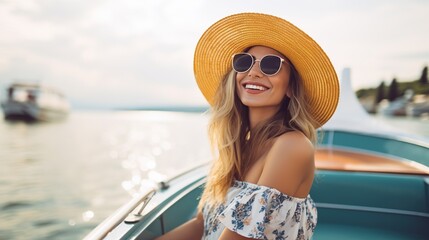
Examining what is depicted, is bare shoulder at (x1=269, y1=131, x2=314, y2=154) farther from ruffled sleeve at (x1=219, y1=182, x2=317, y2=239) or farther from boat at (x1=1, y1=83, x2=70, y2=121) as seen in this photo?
boat at (x1=1, y1=83, x2=70, y2=121)

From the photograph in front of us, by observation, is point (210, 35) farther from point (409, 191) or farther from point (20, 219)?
point (20, 219)

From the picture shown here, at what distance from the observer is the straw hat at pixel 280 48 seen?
1422 mm

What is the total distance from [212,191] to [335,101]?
66 cm

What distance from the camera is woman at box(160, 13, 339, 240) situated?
1.21 metres

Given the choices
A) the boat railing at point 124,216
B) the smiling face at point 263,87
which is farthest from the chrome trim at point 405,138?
the boat railing at point 124,216

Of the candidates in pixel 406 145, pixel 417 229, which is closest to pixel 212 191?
pixel 417 229

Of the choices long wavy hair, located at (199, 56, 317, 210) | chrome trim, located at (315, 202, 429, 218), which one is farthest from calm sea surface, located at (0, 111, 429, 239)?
chrome trim, located at (315, 202, 429, 218)

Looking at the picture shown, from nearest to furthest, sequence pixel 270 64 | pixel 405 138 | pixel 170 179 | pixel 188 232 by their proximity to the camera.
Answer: pixel 270 64
pixel 188 232
pixel 170 179
pixel 405 138

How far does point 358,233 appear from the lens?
248 cm

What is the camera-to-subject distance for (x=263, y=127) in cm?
148

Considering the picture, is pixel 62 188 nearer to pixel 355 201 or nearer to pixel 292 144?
pixel 355 201

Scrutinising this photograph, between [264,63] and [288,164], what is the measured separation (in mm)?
436

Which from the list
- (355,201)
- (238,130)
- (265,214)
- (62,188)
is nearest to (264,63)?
(238,130)

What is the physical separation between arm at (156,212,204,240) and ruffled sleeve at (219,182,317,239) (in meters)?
0.45
